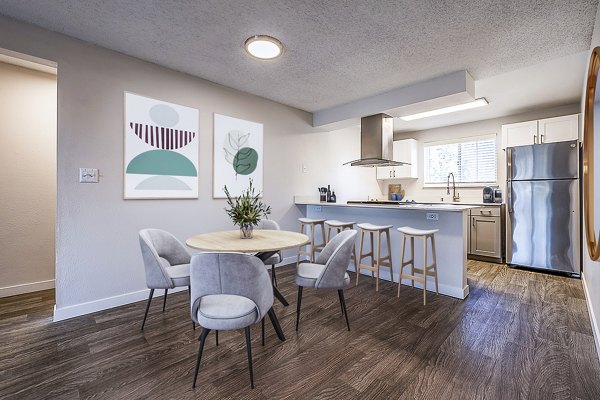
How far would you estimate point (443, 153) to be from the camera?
5.59 metres

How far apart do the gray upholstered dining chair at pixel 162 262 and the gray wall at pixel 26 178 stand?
1722 millimetres

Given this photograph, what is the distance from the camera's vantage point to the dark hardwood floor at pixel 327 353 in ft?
5.06

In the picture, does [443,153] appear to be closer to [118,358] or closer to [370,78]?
[370,78]

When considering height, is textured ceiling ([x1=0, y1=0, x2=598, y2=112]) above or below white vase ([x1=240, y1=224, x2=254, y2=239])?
above

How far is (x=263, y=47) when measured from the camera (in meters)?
2.49

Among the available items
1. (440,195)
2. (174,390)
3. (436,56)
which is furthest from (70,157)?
(440,195)

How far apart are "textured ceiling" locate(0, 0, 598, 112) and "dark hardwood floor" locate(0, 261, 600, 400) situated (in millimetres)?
2499

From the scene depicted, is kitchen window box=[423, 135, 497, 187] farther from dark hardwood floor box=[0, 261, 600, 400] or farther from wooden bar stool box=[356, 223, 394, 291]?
wooden bar stool box=[356, 223, 394, 291]

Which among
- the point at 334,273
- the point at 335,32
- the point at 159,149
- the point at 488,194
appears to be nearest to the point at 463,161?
the point at 488,194

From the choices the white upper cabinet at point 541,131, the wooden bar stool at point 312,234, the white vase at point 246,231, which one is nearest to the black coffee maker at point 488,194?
the white upper cabinet at point 541,131

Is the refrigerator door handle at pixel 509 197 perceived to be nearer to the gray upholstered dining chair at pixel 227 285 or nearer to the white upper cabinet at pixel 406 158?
the white upper cabinet at pixel 406 158

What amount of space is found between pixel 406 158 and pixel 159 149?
482 centimetres

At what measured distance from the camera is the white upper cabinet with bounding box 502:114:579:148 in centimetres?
384

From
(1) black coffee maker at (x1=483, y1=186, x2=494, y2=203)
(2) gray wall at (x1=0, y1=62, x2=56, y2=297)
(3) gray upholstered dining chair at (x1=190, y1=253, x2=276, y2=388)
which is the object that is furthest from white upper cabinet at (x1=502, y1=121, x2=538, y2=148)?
(2) gray wall at (x1=0, y1=62, x2=56, y2=297)
